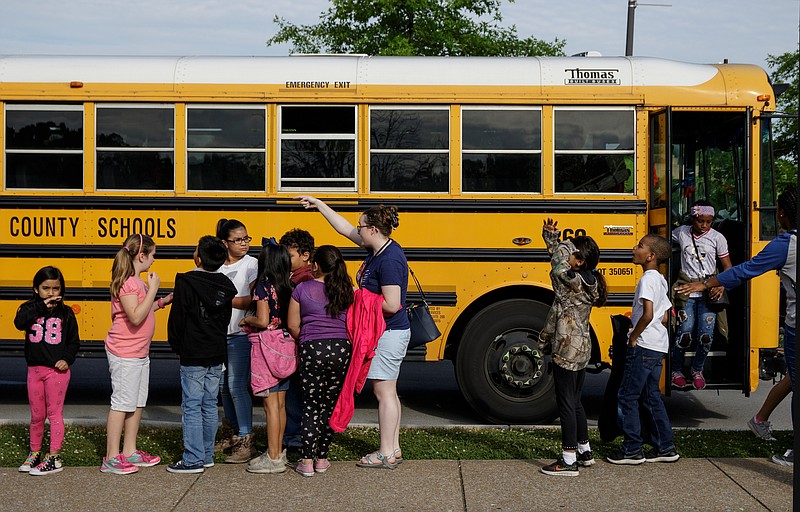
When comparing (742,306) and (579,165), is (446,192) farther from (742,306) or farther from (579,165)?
(742,306)

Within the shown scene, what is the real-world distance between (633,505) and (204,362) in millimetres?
2689

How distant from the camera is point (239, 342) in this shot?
625 cm

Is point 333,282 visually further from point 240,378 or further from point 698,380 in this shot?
point 698,380

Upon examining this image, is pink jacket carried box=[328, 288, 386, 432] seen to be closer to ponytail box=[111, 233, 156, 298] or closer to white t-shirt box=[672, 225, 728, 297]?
ponytail box=[111, 233, 156, 298]

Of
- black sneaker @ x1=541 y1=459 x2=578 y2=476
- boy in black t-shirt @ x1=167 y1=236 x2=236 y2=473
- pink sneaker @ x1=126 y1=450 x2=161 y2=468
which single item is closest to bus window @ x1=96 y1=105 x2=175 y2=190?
boy in black t-shirt @ x1=167 y1=236 x2=236 y2=473

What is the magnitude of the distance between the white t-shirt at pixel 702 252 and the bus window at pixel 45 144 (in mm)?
4747

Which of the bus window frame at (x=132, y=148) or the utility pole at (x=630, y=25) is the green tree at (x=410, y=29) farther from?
the bus window frame at (x=132, y=148)

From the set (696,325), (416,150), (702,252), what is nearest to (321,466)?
(416,150)

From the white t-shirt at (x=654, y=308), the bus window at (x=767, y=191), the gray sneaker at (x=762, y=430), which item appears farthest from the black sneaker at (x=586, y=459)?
the bus window at (x=767, y=191)

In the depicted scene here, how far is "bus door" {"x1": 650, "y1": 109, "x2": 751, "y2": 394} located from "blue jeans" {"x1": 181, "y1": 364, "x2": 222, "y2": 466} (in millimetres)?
3395

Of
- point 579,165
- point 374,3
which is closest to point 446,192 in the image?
point 579,165

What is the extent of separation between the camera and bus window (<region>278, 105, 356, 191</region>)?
7.39 metres

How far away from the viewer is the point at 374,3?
19641 millimetres

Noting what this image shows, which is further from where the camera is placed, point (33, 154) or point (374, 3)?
point (374, 3)
